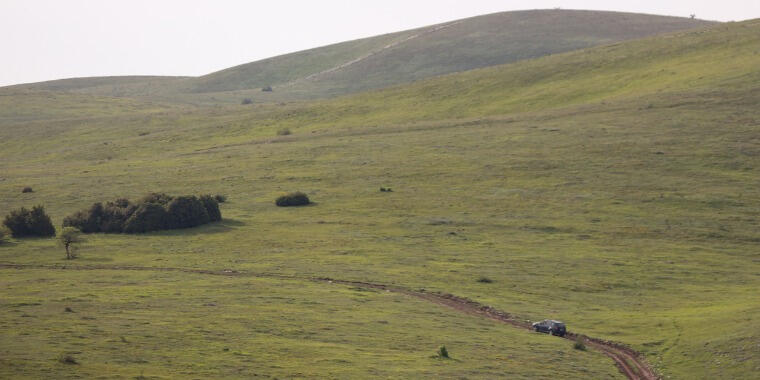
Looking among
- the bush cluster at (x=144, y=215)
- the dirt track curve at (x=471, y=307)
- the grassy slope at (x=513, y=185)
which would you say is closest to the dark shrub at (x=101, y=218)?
the bush cluster at (x=144, y=215)

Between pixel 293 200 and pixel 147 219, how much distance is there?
1533 cm

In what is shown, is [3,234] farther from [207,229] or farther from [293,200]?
[293,200]

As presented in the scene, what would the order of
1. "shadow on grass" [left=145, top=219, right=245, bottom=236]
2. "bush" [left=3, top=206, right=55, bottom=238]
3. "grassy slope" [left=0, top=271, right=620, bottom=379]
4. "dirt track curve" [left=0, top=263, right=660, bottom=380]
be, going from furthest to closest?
"shadow on grass" [left=145, top=219, right=245, bottom=236] < "bush" [left=3, top=206, right=55, bottom=238] < "dirt track curve" [left=0, top=263, right=660, bottom=380] < "grassy slope" [left=0, top=271, right=620, bottom=379]

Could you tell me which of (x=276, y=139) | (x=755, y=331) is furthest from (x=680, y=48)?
(x=755, y=331)

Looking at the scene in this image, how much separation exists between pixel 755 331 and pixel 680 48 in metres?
112

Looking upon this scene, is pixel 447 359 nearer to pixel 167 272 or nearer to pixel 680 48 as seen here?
pixel 167 272

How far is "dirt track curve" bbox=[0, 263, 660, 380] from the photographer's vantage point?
160 ft

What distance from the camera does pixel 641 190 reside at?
9319cm

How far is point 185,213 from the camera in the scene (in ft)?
289

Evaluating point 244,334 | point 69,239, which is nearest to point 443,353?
point 244,334

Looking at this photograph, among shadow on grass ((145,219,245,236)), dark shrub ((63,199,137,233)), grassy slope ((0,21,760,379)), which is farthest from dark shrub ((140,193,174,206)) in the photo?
grassy slope ((0,21,760,379))

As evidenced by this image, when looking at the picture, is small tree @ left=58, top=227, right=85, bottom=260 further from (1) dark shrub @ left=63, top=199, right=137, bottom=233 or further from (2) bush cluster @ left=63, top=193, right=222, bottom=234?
(1) dark shrub @ left=63, top=199, right=137, bottom=233

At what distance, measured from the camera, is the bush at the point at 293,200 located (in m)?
95.1

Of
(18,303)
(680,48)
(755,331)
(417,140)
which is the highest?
(680,48)
